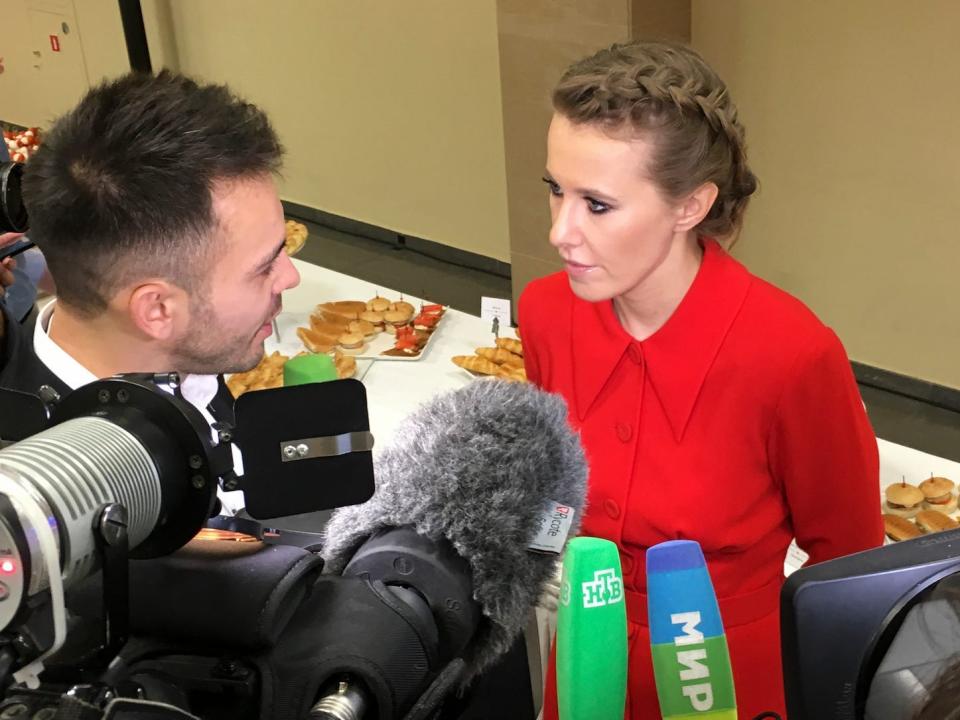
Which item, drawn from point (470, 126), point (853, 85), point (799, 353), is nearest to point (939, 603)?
point (799, 353)

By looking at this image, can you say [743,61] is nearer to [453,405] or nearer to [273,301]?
[273,301]

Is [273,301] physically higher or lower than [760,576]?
higher

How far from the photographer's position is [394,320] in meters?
3.08

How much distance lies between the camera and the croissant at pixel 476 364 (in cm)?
273

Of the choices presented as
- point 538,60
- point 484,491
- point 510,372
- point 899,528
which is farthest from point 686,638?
point 538,60

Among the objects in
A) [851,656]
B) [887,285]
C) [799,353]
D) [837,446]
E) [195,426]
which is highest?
[195,426]

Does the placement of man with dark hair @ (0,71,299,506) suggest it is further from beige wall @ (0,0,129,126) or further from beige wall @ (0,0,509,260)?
beige wall @ (0,0,129,126)

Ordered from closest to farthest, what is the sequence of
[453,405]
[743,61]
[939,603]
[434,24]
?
[939,603] < [453,405] < [743,61] < [434,24]

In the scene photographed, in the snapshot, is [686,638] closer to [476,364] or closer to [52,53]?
[476,364]

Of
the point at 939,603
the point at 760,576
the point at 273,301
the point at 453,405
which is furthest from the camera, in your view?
the point at 760,576

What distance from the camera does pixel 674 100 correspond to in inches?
64.6

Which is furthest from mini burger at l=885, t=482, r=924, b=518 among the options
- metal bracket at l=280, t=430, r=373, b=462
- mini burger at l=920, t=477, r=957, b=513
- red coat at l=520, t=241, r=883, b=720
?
metal bracket at l=280, t=430, r=373, b=462

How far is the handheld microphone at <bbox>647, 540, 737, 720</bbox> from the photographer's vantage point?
3.54 ft

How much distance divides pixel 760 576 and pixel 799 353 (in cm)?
38
